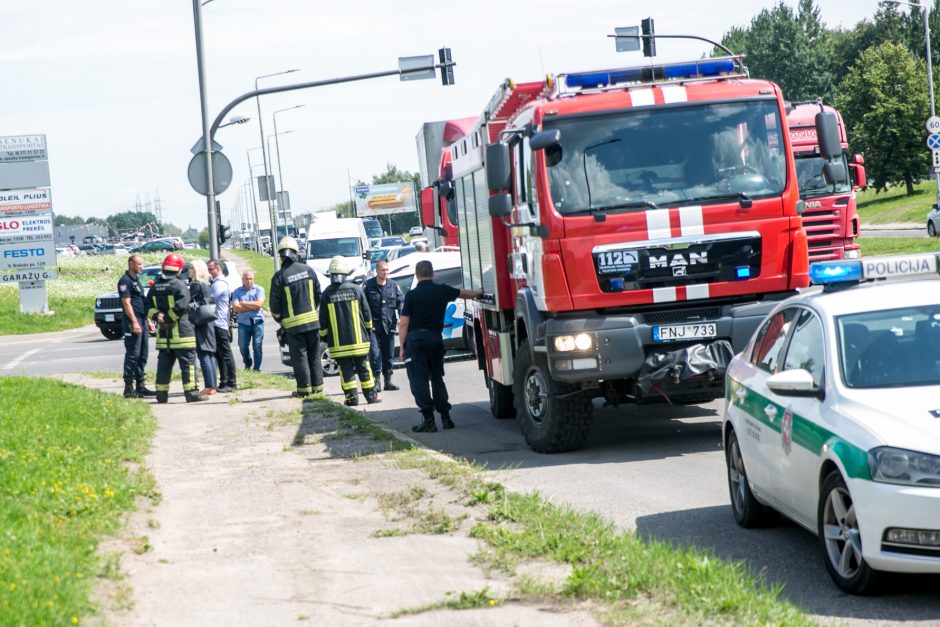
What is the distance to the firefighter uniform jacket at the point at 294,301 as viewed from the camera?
1617 cm

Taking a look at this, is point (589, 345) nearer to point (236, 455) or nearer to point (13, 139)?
point (236, 455)

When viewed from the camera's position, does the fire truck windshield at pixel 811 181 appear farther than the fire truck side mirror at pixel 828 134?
Yes

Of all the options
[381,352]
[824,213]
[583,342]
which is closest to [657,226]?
[583,342]

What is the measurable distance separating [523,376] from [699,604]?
646 cm

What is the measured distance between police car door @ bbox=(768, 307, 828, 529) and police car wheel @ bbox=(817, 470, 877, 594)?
0.49 feet

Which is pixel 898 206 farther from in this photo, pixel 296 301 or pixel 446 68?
pixel 296 301

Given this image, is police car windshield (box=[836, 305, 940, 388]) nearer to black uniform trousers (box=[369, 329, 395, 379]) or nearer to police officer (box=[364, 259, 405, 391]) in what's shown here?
black uniform trousers (box=[369, 329, 395, 379])

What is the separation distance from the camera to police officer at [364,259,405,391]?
18.7 meters

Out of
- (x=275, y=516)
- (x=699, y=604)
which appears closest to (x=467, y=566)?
(x=699, y=604)

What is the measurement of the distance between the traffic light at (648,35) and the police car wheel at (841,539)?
21.7 m

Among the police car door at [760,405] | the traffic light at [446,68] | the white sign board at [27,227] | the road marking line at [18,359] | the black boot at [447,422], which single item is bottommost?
the black boot at [447,422]

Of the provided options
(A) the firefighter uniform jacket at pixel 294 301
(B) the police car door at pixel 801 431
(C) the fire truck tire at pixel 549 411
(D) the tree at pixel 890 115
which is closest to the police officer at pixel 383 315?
(A) the firefighter uniform jacket at pixel 294 301

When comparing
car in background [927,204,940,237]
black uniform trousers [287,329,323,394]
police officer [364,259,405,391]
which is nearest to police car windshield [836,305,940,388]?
black uniform trousers [287,329,323,394]

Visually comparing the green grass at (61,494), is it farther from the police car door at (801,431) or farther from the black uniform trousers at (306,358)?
the police car door at (801,431)
